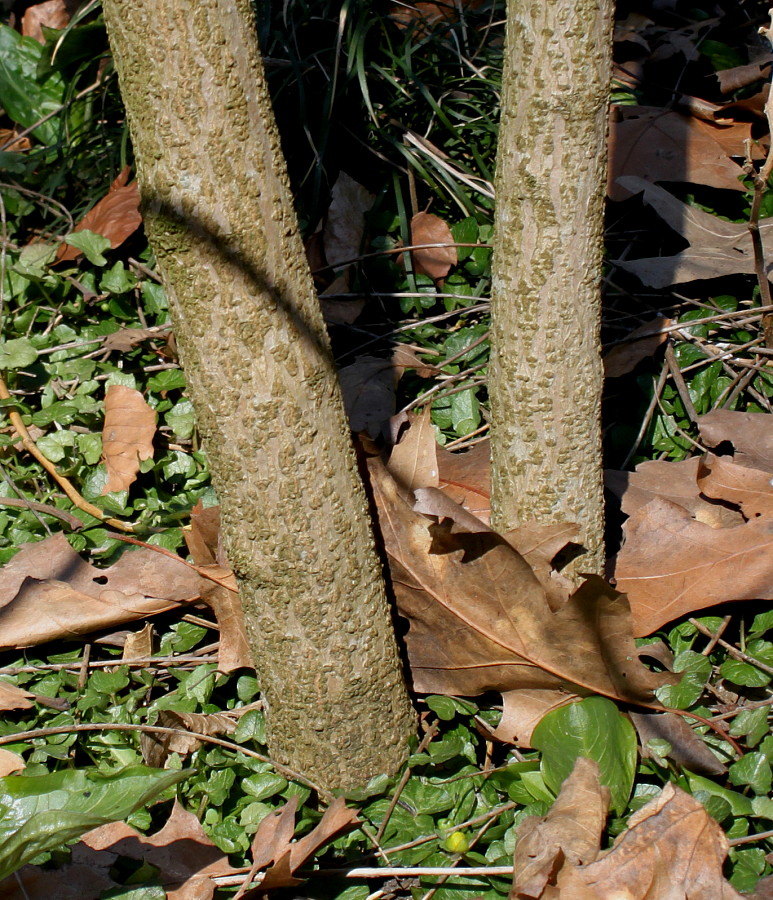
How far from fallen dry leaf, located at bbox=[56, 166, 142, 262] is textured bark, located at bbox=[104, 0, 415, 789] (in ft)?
5.32

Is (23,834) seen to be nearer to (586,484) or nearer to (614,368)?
(586,484)

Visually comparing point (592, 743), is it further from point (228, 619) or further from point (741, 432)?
point (741, 432)

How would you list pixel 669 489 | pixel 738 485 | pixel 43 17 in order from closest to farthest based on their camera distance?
pixel 738 485 → pixel 669 489 → pixel 43 17

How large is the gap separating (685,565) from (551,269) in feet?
2.53

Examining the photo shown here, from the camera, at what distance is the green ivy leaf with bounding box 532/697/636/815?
5.31 feet

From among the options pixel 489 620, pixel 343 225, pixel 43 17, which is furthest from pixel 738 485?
pixel 43 17

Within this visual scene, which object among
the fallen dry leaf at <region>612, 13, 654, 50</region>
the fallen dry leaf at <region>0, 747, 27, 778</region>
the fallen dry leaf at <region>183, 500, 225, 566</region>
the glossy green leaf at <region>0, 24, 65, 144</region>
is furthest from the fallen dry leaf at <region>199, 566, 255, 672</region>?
the fallen dry leaf at <region>612, 13, 654, 50</region>

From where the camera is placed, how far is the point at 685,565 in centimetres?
190

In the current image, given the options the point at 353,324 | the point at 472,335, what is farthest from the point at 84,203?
the point at 472,335

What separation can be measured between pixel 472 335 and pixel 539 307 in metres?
1.08

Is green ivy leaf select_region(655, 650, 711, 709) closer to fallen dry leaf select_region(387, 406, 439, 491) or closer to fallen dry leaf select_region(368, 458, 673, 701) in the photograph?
fallen dry leaf select_region(368, 458, 673, 701)

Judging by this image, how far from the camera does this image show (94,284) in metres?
2.96

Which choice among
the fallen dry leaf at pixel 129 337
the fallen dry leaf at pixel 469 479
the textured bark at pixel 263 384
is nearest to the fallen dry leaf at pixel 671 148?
the fallen dry leaf at pixel 469 479

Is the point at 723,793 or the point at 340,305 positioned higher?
the point at 340,305
